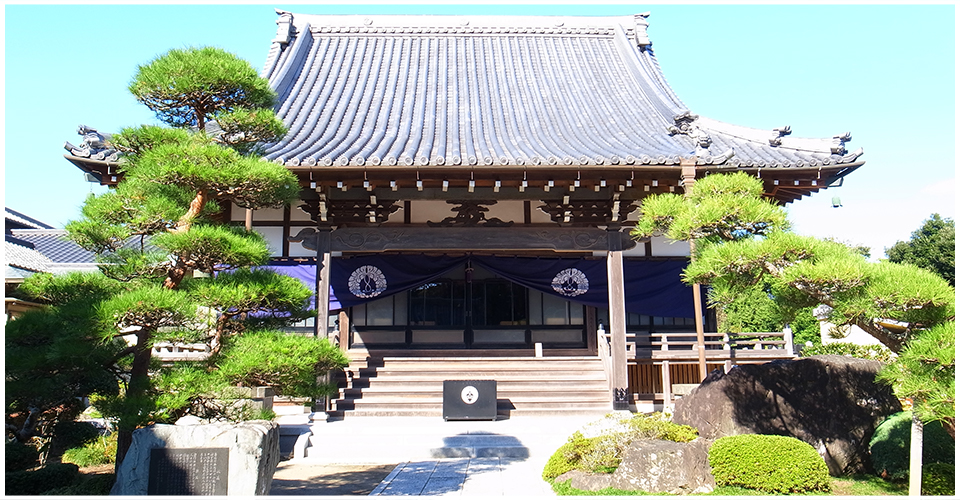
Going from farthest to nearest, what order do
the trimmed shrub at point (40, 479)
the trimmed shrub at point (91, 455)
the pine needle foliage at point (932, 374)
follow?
the trimmed shrub at point (91, 455), the trimmed shrub at point (40, 479), the pine needle foliage at point (932, 374)

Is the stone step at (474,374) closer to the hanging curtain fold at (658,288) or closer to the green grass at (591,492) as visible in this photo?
the hanging curtain fold at (658,288)

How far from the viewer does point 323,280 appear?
11.0m

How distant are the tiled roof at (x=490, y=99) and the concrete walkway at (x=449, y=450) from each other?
4202mm

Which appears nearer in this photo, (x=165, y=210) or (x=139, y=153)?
(x=165, y=210)

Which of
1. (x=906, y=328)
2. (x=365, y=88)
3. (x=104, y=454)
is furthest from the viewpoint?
(x=365, y=88)

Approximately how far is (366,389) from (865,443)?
779 cm

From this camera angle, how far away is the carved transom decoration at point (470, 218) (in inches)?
453

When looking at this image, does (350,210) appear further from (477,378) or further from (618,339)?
(618,339)

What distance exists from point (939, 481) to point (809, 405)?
6.23ft

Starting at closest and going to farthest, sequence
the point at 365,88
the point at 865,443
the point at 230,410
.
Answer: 1. the point at 230,410
2. the point at 865,443
3. the point at 365,88

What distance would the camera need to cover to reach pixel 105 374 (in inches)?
230

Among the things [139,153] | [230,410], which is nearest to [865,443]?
[230,410]

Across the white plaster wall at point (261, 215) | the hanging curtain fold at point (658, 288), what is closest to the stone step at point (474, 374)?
the hanging curtain fold at point (658, 288)

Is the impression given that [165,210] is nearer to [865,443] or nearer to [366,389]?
[366,389]
